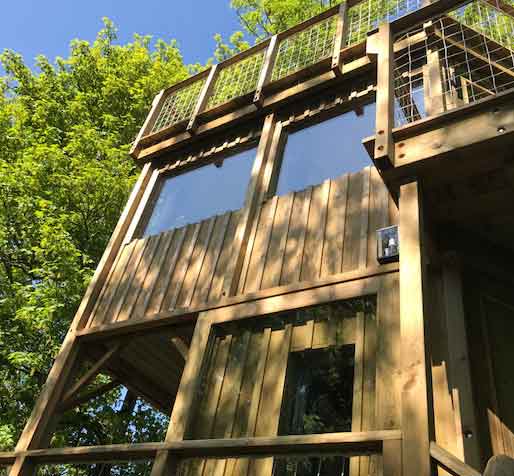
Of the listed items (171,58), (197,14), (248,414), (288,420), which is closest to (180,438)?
(248,414)

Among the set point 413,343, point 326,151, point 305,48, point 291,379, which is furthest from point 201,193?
point 413,343

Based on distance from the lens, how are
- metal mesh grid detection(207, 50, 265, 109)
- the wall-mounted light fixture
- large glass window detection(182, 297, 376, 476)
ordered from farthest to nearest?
metal mesh grid detection(207, 50, 265, 109), the wall-mounted light fixture, large glass window detection(182, 297, 376, 476)

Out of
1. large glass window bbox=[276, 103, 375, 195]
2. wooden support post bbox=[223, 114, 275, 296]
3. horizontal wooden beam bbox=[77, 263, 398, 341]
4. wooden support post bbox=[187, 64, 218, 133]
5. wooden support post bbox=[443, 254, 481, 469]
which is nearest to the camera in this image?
wooden support post bbox=[443, 254, 481, 469]

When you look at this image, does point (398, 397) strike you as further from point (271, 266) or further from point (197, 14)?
point (197, 14)

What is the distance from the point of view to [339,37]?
18.9 feet

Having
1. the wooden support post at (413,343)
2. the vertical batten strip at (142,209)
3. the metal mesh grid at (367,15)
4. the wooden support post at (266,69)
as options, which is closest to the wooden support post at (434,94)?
the wooden support post at (413,343)

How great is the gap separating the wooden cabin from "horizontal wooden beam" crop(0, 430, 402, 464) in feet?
0.04

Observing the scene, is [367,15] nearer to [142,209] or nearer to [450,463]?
[142,209]

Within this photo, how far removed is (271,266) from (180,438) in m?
1.61

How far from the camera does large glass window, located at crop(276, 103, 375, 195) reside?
4.91 meters

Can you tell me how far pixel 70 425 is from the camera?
7.55 metres

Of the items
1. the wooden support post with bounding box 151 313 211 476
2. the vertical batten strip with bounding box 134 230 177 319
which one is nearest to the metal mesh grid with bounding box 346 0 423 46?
the vertical batten strip with bounding box 134 230 177 319

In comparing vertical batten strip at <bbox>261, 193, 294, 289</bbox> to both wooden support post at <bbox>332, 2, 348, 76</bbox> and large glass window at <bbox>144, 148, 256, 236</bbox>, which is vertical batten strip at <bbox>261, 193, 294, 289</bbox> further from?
wooden support post at <bbox>332, 2, 348, 76</bbox>

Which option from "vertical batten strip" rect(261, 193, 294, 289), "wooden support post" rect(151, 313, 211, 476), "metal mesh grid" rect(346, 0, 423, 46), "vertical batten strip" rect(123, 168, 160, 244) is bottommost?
"wooden support post" rect(151, 313, 211, 476)
